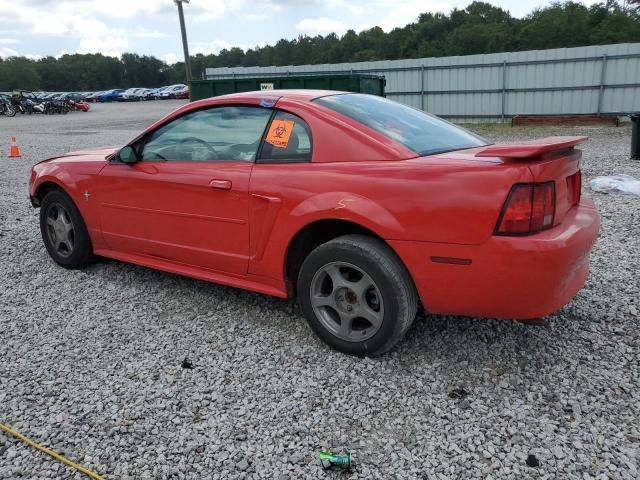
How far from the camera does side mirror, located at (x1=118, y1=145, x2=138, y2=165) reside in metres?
3.93

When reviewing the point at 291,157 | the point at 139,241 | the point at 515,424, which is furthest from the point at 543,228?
the point at 139,241

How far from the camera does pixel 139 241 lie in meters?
4.02

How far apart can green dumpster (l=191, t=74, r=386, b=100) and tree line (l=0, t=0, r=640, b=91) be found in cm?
3878

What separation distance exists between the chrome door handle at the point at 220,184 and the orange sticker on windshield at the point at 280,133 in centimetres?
37

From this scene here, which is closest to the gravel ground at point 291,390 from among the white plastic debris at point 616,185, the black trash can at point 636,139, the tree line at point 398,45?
the white plastic debris at point 616,185

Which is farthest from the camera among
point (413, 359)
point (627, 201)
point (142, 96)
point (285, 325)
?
point (142, 96)

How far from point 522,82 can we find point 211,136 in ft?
57.3

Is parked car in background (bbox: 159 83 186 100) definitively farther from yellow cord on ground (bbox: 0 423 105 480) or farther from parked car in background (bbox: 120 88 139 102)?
yellow cord on ground (bbox: 0 423 105 480)

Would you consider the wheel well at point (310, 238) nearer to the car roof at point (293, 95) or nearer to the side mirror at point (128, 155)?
the car roof at point (293, 95)

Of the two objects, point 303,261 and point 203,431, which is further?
point 303,261

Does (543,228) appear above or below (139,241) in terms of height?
above

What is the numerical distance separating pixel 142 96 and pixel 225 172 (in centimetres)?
5727

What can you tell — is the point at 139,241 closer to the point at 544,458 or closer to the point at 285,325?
the point at 285,325

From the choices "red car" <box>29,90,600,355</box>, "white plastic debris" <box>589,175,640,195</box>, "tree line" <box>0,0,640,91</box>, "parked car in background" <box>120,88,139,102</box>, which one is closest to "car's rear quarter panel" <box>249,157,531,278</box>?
"red car" <box>29,90,600,355</box>
